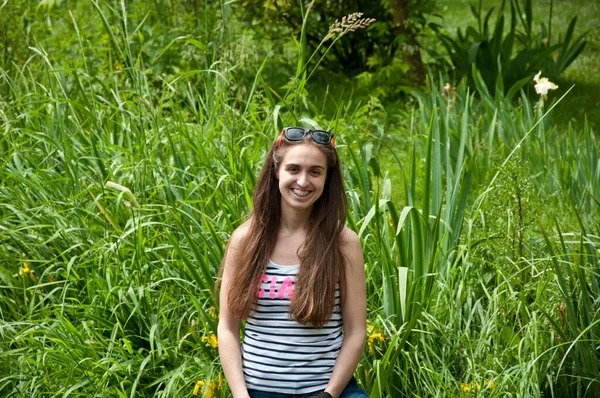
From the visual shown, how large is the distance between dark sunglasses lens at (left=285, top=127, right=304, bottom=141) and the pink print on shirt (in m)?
0.41

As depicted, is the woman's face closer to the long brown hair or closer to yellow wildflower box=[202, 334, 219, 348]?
the long brown hair

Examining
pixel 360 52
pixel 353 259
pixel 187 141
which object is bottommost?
pixel 353 259

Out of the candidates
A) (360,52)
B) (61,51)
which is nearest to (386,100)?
(360,52)

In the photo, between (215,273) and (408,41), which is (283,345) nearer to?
(215,273)

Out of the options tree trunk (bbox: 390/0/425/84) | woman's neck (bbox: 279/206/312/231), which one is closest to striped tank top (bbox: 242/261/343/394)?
woman's neck (bbox: 279/206/312/231)

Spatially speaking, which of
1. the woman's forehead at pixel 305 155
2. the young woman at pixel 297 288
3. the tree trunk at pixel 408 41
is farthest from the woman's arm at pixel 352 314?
the tree trunk at pixel 408 41

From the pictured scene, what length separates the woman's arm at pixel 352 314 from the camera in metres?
2.57

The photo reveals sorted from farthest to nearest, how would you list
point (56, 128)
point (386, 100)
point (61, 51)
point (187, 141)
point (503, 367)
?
1. point (386, 100)
2. point (61, 51)
3. point (56, 128)
4. point (187, 141)
5. point (503, 367)

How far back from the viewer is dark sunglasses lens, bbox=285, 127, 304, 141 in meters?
2.65

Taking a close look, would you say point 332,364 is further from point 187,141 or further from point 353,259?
point 187,141

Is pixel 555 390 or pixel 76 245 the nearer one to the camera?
pixel 555 390

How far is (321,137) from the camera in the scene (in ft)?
8.68

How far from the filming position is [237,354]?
2637 mm

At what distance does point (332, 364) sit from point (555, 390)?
42.1 inches
